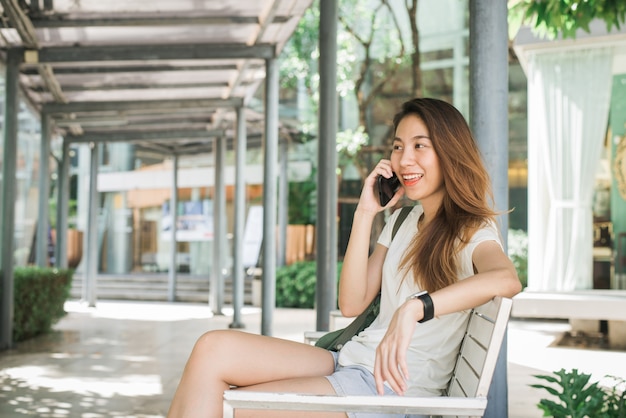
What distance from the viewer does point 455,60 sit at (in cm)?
1638

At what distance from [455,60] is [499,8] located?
1386 cm

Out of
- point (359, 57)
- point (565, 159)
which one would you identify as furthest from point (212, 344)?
point (359, 57)

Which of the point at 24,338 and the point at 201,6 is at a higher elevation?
the point at 201,6

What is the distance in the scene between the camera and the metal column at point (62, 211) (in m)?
13.1

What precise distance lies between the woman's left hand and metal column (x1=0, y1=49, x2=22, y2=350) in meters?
6.91

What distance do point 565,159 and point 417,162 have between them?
22.4ft

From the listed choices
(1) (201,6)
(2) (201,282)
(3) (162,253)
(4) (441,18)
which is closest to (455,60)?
(4) (441,18)

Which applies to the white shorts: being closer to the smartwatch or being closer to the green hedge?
the smartwatch

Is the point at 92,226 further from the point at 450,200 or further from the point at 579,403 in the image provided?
the point at 579,403

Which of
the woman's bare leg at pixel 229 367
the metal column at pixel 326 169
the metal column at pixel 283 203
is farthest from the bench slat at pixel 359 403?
the metal column at pixel 283 203

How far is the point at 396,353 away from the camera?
1.79m

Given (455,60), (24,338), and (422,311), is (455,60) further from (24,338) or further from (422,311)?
(422,311)

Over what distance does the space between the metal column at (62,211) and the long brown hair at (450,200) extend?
11554mm

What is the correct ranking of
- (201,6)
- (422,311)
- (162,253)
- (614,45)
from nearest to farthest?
(422,311), (201,6), (614,45), (162,253)
